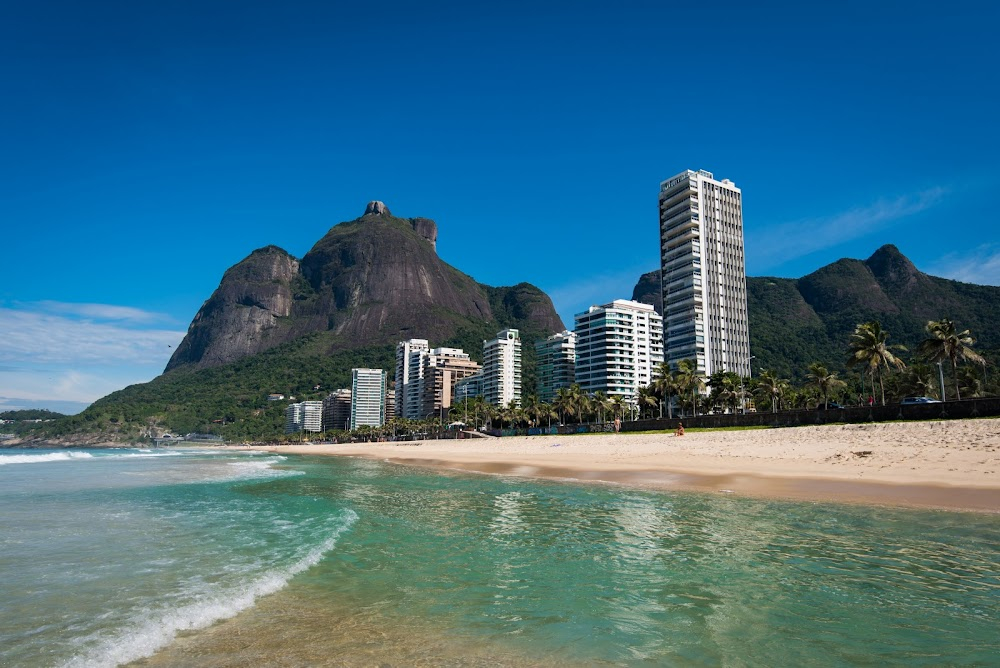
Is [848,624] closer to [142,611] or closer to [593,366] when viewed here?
[142,611]

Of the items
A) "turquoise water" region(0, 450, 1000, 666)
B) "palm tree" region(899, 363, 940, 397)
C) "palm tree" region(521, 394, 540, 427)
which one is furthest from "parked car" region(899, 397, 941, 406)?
"palm tree" region(521, 394, 540, 427)

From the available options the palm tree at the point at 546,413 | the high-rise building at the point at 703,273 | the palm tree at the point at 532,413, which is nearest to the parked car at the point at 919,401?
the palm tree at the point at 546,413

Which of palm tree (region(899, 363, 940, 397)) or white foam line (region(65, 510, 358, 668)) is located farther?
palm tree (region(899, 363, 940, 397))

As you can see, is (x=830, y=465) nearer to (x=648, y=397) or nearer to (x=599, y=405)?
(x=648, y=397)

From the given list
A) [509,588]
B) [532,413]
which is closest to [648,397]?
[532,413]

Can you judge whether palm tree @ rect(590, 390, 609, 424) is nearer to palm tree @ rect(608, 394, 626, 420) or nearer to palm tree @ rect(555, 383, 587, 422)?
palm tree @ rect(608, 394, 626, 420)

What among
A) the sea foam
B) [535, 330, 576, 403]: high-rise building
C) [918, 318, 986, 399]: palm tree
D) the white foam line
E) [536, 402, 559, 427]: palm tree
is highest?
[535, 330, 576, 403]: high-rise building

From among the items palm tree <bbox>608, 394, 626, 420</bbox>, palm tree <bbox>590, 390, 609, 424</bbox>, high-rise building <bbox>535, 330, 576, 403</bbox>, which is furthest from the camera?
high-rise building <bbox>535, 330, 576, 403</bbox>
